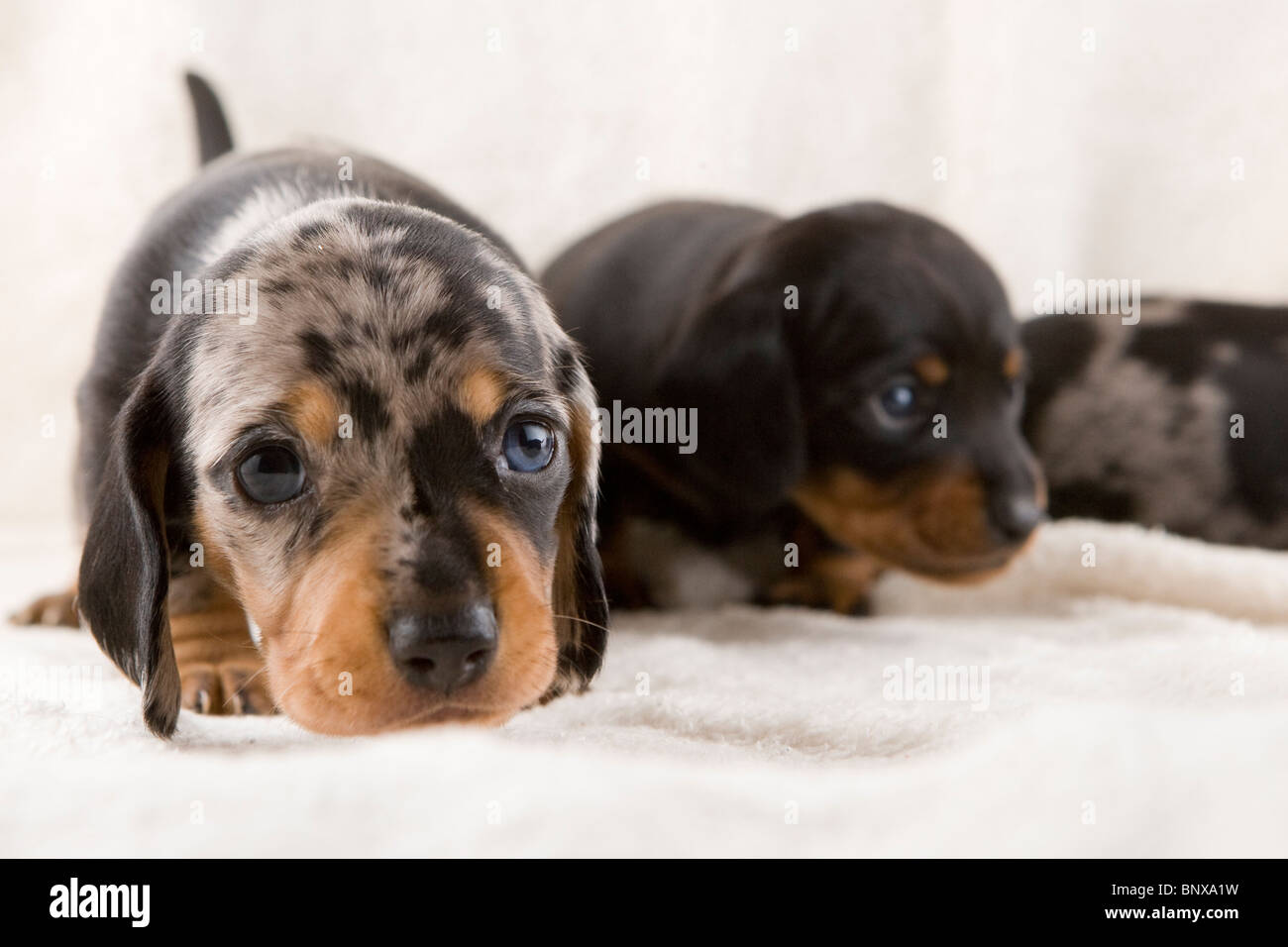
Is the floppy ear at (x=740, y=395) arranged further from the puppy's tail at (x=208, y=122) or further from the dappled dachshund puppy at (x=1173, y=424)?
the puppy's tail at (x=208, y=122)

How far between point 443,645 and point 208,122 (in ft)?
8.79

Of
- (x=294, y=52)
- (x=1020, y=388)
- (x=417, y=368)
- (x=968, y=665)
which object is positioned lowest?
(x=968, y=665)

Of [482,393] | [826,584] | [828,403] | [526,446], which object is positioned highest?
[482,393]

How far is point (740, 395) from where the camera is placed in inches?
126

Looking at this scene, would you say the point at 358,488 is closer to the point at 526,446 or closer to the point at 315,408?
the point at 315,408

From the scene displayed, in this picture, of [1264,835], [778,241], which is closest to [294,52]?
[778,241]

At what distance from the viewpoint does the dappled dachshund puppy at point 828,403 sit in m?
3.21

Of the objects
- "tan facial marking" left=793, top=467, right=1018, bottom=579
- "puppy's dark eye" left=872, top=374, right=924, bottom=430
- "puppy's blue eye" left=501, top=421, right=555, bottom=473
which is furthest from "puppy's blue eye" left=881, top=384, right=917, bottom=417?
"puppy's blue eye" left=501, top=421, right=555, bottom=473

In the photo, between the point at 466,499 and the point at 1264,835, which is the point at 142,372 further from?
the point at 1264,835

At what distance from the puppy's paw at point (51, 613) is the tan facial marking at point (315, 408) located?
4.32 ft

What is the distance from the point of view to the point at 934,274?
3279mm

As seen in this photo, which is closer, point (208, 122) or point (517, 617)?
point (517, 617)

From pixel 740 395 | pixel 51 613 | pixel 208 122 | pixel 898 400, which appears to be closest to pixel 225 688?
pixel 51 613
